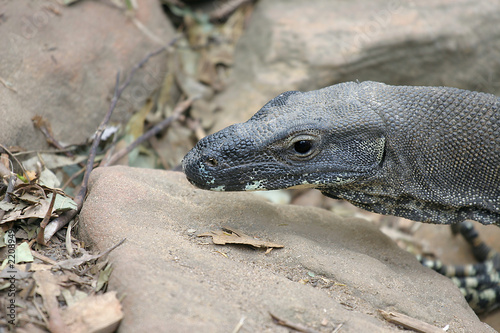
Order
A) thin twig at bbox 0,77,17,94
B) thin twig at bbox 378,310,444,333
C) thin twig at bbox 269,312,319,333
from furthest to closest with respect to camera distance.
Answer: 1. thin twig at bbox 0,77,17,94
2. thin twig at bbox 378,310,444,333
3. thin twig at bbox 269,312,319,333

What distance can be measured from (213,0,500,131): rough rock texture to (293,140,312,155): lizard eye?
3.08 metres

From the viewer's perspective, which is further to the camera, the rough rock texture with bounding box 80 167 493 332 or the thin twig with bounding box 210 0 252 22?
the thin twig with bounding box 210 0 252 22

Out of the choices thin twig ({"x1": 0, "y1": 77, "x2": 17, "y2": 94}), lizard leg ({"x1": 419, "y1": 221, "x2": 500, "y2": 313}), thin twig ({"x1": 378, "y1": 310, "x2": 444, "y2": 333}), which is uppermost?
thin twig ({"x1": 0, "y1": 77, "x2": 17, "y2": 94})

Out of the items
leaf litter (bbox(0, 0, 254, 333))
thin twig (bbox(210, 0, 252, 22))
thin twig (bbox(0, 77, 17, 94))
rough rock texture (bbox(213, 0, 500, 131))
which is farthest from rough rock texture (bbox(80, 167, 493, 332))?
thin twig (bbox(210, 0, 252, 22))

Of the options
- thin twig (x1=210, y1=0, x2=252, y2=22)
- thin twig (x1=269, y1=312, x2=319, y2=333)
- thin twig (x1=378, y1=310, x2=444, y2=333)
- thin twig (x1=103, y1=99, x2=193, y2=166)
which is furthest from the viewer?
thin twig (x1=210, y1=0, x2=252, y2=22)

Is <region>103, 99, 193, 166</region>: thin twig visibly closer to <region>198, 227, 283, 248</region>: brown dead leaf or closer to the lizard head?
Result: the lizard head

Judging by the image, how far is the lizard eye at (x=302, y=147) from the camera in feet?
13.7

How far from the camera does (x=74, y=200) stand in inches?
169

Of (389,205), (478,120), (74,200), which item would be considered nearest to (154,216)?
(74,200)

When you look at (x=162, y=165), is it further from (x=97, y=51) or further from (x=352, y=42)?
(x=352, y=42)

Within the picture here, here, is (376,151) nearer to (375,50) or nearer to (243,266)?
(243,266)

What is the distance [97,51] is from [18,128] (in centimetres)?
185

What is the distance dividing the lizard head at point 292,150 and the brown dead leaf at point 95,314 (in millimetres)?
1341

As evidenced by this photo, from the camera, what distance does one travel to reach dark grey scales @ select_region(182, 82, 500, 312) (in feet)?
13.5
